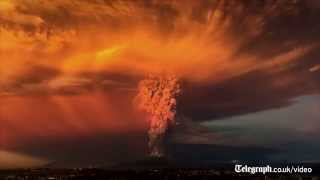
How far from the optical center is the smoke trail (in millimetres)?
7457

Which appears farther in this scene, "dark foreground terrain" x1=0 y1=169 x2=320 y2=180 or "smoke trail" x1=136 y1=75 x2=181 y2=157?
"smoke trail" x1=136 y1=75 x2=181 y2=157

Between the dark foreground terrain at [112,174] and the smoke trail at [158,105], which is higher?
the smoke trail at [158,105]

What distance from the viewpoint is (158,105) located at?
24.5 ft

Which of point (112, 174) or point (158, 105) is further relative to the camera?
point (158, 105)

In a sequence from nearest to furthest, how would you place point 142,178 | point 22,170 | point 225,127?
point 22,170 → point 142,178 → point 225,127

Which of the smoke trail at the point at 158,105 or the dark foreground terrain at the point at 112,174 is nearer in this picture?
the dark foreground terrain at the point at 112,174

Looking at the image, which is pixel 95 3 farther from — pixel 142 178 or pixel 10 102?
pixel 142 178

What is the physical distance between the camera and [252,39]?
8023 millimetres

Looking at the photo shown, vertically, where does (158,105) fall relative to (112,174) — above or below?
above

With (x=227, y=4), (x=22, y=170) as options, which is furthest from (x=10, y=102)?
(x=227, y=4)

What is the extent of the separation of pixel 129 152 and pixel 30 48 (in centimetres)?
163

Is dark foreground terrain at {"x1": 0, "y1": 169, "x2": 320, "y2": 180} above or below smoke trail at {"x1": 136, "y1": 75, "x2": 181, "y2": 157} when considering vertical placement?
below

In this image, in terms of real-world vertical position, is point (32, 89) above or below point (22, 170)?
above

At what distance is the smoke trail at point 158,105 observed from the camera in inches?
294
